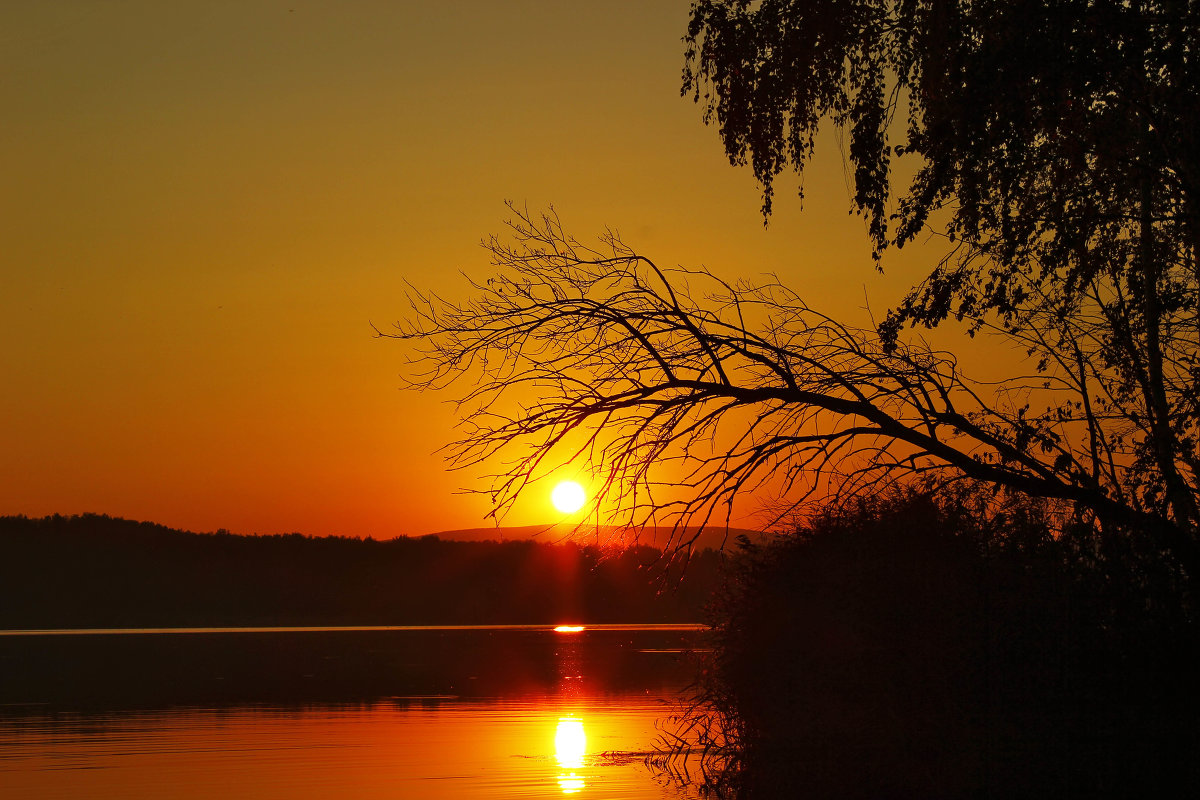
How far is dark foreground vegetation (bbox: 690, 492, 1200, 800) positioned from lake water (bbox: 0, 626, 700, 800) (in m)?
2.55

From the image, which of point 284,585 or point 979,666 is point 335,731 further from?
point 284,585

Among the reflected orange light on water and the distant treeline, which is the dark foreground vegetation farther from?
the distant treeline

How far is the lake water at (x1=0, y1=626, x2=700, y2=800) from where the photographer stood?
17422 mm

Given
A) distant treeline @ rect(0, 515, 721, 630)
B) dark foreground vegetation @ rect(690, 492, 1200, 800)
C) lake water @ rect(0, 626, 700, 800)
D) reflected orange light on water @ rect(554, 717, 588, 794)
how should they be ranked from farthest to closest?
1. distant treeline @ rect(0, 515, 721, 630)
2. lake water @ rect(0, 626, 700, 800)
3. reflected orange light on water @ rect(554, 717, 588, 794)
4. dark foreground vegetation @ rect(690, 492, 1200, 800)

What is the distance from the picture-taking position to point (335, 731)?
24.5m

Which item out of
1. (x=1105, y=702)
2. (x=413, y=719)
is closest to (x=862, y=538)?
(x=1105, y=702)

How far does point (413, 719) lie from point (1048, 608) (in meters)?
16.3

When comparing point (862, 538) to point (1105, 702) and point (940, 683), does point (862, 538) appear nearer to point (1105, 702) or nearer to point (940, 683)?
point (940, 683)

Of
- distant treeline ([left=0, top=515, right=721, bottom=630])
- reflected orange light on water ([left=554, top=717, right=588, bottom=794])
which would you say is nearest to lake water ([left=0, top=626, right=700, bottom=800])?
reflected orange light on water ([left=554, top=717, right=588, bottom=794])

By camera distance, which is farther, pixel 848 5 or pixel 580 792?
pixel 580 792

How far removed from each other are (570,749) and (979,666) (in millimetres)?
9338

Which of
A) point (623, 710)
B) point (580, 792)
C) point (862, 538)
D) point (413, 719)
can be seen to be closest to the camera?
point (862, 538)

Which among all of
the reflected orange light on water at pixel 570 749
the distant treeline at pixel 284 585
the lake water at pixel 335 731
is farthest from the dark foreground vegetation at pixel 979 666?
the distant treeline at pixel 284 585

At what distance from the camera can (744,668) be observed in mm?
15938
